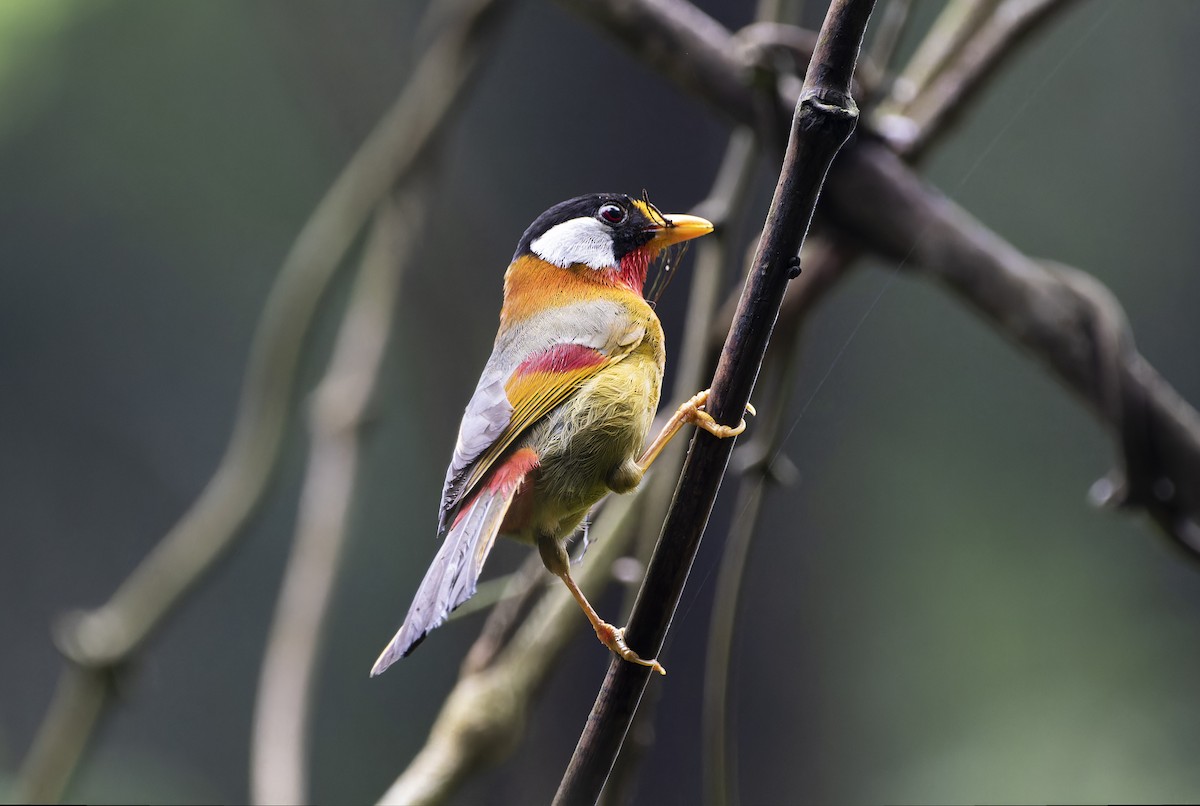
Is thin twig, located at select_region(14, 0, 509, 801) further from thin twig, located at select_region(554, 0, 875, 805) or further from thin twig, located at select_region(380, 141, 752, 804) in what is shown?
thin twig, located at select_region(554, 0, 875, 805)

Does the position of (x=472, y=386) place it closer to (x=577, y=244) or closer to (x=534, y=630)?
(x=577, y=244)

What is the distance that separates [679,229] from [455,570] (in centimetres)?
34

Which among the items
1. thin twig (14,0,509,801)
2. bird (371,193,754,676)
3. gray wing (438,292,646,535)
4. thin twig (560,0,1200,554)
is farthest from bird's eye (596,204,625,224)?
thin twig (14,0,509,801)

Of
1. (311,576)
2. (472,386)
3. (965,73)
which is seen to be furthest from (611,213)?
(965,73)

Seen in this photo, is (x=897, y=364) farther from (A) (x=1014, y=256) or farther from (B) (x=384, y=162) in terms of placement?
(B) (x=384, y=162)

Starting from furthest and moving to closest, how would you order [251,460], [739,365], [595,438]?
[251,460]
[595,438]
[739,365]

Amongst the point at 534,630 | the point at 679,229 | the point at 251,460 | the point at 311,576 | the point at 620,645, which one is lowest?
the point at 251,460

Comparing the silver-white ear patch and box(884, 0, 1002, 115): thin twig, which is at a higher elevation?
box(884, 0, 1002, 115): thin twig

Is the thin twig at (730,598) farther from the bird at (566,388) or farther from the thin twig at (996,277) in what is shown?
the thin twig at (996,277)

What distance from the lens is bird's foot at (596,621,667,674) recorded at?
2.11ft

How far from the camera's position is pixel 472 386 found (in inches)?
36.1

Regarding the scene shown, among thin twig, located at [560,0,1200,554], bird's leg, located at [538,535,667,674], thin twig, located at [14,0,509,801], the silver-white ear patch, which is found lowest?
thin twig, located at [14,0,509,801]

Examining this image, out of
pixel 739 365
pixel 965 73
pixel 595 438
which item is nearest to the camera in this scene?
pixel 739 365

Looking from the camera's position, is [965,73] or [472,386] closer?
[472,386]
